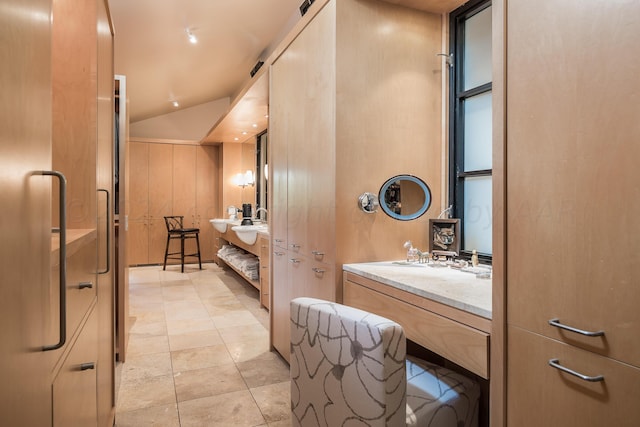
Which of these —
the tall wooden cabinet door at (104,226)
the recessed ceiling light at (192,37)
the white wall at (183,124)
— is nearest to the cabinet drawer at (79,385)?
the tall wooden cabinet door at (104,226)

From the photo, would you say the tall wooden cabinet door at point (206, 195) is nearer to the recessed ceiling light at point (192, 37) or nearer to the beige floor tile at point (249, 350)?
the recessed ceiling light at point (192, 37)

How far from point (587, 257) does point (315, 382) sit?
36.3 inches

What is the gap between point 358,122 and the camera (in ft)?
7.00

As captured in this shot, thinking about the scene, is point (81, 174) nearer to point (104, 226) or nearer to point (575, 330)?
point (104, 226)

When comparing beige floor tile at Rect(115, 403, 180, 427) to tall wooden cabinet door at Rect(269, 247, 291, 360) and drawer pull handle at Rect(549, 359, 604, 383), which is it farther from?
drawer pull handle at Rect(549, 359, 604, 383)

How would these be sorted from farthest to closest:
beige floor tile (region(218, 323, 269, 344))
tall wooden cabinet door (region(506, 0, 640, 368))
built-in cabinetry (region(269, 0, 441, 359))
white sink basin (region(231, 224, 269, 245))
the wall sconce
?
1. the wall sconce
2. white sink basin (region(231, 224, 269, 245))
3. beige floor tile (region(218, 323, 269, 344))
4. built-in cabinetry (region(269, 0, 441, 359))
5. tall wooden cabinet door (region(506, 0, 640, 368))

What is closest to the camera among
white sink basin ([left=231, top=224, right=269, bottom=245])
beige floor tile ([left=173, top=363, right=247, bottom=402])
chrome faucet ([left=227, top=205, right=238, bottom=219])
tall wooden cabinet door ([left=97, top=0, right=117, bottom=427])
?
tall wooden cabinet door ([left=97, top=0, right=117, bottom=427])

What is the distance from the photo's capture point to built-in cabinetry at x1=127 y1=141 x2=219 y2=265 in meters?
7.11

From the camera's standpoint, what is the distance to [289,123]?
283cm

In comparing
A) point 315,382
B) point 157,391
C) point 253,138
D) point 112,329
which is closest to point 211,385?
point 157,391

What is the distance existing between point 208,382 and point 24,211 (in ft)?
7.76

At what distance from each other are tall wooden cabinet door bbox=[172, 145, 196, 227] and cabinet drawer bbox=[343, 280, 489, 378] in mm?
6135

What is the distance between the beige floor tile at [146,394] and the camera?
2352 mm

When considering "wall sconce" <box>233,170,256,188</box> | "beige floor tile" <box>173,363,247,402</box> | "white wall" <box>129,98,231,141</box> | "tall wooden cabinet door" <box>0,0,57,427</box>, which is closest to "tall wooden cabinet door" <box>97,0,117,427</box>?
"beige floor tile" <box>173,363,247,402</box>
